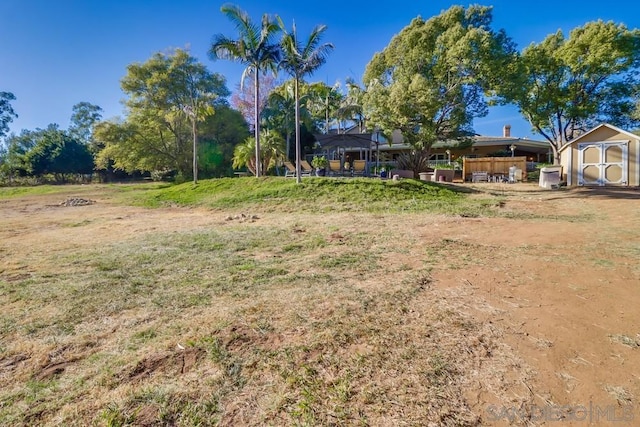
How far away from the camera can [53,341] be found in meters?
2.63

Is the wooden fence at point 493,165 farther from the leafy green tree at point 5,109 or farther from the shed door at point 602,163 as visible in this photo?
the leafy green tree at point 5,109

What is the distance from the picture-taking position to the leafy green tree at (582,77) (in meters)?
20.1

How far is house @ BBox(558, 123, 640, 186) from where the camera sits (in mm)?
15172

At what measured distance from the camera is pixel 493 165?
2055cm

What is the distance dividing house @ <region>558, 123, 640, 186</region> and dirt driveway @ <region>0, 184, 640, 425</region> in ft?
29.0

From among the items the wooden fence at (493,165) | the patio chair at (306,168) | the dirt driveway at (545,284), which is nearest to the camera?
the dirt driveway at (545,284)

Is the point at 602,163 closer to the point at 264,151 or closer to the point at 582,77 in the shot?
the point at 582,77

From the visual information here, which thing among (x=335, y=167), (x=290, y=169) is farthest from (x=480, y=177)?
(x=290, y=169)

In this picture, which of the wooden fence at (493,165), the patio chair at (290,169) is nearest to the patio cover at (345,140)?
the patio chair at (290,169)

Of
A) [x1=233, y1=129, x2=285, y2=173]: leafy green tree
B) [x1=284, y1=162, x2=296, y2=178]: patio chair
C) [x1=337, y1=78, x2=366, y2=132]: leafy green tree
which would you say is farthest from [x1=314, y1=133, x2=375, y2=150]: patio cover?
[x1=337, y1=78, x2=366, y2=132]: leafy green tree

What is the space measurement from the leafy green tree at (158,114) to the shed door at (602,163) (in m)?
24.2

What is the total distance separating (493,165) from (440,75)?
22.9ft

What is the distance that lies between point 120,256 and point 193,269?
1.72 m

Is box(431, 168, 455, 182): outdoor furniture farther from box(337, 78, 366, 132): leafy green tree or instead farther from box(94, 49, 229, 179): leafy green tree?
box(94, 49, 229, 179): leafy green tree
